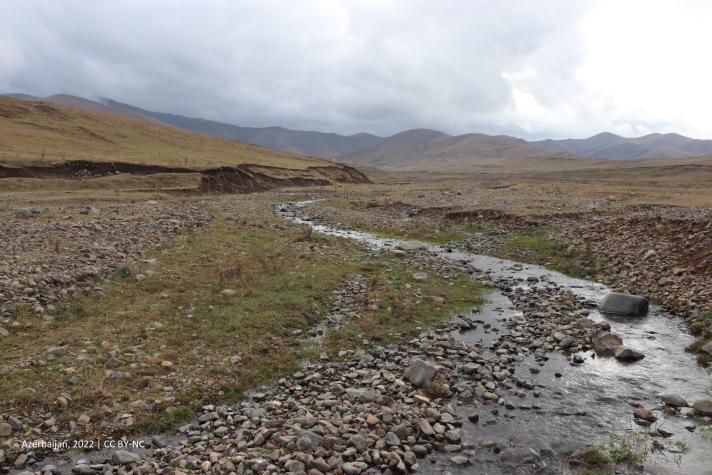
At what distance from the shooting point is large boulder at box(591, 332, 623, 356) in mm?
13453

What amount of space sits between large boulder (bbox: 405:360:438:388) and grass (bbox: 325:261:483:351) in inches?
93.0

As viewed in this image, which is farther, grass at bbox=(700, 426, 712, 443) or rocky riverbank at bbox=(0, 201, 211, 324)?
rocky riverbank at bbox=(0, 201, 211, 324)

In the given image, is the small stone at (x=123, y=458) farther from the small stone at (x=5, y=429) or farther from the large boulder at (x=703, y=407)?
the large boulder at (x=703, y=407)

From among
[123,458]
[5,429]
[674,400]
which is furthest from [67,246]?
[674,400]

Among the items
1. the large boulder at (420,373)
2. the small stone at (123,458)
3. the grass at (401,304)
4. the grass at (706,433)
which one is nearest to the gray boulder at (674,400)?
the grass at (706,433)

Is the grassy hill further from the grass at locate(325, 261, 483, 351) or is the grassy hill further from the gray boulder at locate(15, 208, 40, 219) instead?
the grass at locate(325, 261, 483, 351)

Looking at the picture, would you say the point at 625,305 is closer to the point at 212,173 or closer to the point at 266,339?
the point at 266,339

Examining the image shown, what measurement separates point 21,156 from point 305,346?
177ft

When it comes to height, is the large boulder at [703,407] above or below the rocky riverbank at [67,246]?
below

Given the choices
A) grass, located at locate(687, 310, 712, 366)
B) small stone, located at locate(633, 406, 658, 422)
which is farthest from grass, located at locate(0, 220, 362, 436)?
grass, located at locate(687, 310, 712, 366)

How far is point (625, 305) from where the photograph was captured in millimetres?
17062

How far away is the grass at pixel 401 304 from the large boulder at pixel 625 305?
4.75 m

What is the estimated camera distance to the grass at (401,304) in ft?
46.7

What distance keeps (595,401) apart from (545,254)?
678 inches
